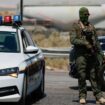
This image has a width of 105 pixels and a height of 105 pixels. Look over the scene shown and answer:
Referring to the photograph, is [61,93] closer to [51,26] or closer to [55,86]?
[55,86]

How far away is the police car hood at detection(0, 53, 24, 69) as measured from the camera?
998 centimetres

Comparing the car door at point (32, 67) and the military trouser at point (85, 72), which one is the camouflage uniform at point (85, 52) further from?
the car door at point (32, 67)

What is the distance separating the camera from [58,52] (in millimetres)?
21078

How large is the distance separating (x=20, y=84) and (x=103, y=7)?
30.2 meters

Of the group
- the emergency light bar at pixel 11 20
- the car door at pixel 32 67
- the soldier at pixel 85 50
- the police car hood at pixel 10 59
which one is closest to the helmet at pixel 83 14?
the soldier at pixel 85 50

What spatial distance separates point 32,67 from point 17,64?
72 centimetres

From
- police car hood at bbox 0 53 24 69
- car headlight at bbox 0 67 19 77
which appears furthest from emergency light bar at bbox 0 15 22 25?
Answer: car headlight at bbox 0 67 19 77

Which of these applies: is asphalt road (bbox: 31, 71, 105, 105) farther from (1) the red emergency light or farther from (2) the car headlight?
(1) the red emergency light

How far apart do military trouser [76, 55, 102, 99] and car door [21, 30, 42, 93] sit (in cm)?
82

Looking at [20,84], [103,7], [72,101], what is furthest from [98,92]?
[103,7]

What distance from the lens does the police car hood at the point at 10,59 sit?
393 inches

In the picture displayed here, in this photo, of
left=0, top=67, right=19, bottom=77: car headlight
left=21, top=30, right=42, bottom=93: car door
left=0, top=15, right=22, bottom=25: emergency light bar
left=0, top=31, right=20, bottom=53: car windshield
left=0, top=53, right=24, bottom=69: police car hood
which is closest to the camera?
left=0, top=67, right=19, bottom=77: car headlight

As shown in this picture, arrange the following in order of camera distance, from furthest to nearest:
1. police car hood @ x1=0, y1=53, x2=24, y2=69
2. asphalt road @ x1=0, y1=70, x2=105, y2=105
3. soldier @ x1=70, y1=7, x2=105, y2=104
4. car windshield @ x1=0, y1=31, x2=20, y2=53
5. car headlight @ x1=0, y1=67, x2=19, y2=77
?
asphalt road @ x1=0, y1=70, x2=105, y2=105
car windshield @ x1=0, y1=31, x2=20, y2=53
soldier @ x1=70, y1=7, x2=105, y2=104
police car hood @ x1=0, y1=53, x2=24, y2=69
car headlight @ x1=0, y1=67, x2=19, y2=77

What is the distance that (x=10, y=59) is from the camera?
403 inches
